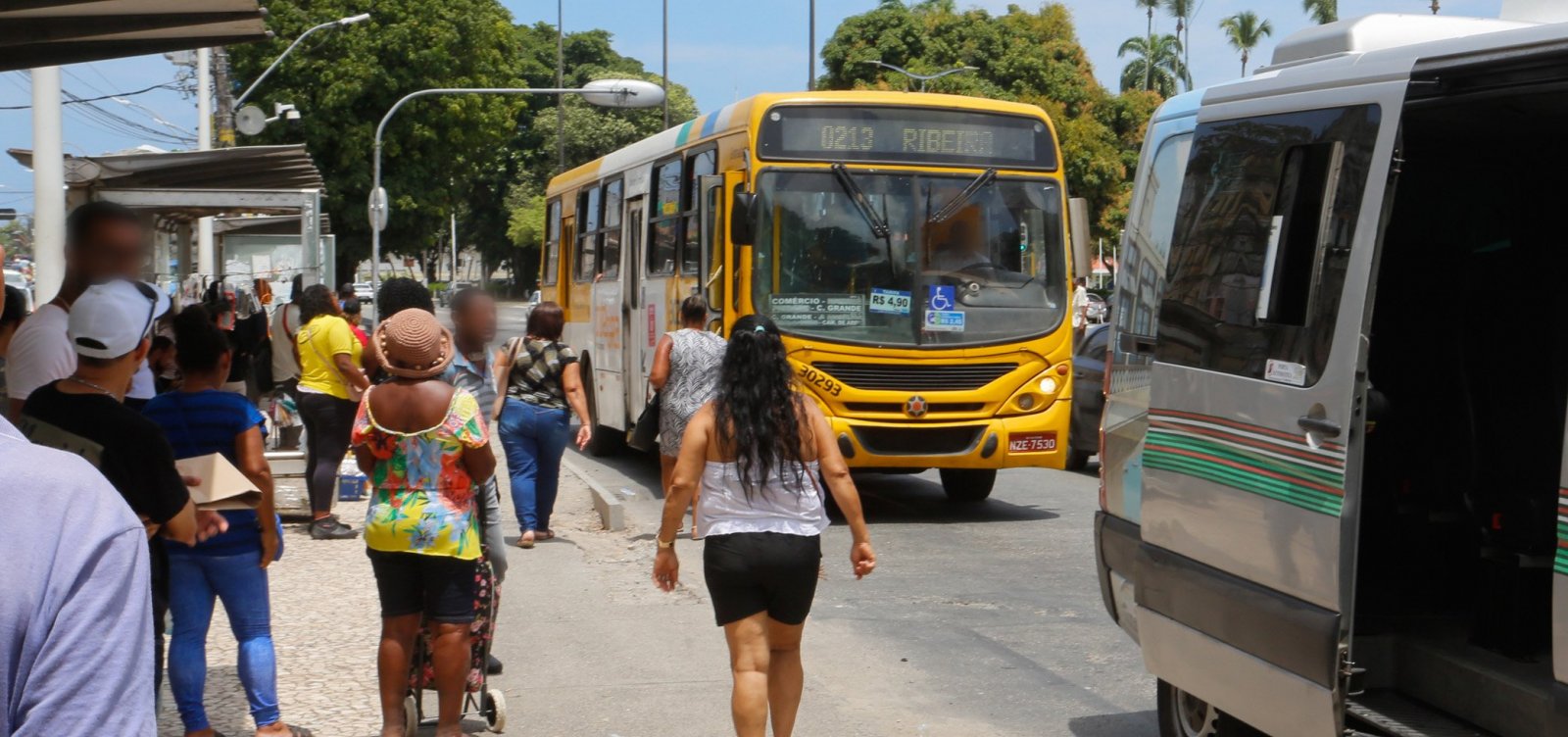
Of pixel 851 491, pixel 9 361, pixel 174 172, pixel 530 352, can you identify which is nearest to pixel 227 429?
pixel 9 361

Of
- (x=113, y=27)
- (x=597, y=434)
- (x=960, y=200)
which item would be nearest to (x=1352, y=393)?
(x=113, y=27)

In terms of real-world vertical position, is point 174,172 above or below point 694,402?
above

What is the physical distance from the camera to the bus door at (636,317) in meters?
14.3

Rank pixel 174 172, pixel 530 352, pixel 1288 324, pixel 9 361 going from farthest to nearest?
pixel 174 172 → pixel 530 352 → pixel 9 361 → pixel 1288 324

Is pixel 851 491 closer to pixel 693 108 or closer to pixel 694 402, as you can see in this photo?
pixel 694 402

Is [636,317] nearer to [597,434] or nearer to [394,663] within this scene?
[597,434]

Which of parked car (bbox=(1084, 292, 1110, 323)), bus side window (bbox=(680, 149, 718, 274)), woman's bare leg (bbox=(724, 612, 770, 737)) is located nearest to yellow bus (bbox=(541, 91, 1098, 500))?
bus side window (bbox=(680, 149, 718, 274))

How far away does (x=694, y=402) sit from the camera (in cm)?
1025

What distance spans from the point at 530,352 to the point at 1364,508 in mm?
5621

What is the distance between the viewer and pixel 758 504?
5180 millimetres

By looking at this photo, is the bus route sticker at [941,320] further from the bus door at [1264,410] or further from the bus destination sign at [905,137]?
the bus door at [1264,410]

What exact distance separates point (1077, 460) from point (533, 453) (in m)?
7.05

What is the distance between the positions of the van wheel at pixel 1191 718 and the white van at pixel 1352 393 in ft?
0.05

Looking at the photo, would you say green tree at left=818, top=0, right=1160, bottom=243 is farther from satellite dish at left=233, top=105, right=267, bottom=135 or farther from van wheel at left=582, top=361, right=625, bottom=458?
van wheel at left=582, top=361, right=625, bottom=458
